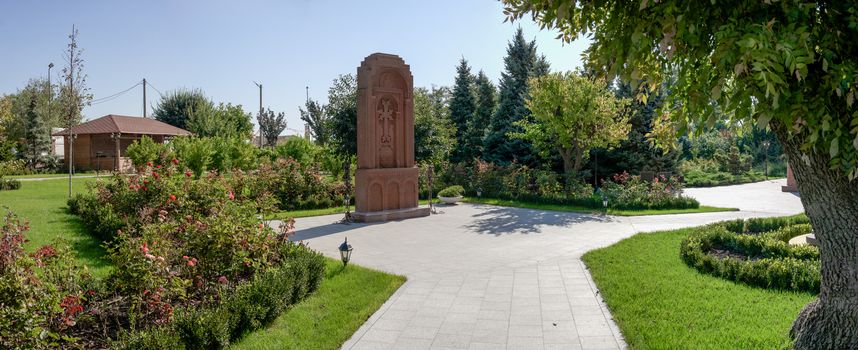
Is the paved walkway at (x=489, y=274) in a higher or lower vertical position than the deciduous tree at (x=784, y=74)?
lower

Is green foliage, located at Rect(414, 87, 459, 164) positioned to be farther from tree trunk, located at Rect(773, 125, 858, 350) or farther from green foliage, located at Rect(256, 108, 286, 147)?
green foliage, located at Rect(256, 108, 286, 147)

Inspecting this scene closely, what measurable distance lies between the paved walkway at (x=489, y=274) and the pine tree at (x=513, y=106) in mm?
9567

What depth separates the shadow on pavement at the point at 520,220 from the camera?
476 inches

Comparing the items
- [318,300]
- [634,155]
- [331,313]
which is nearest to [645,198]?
[634,155]

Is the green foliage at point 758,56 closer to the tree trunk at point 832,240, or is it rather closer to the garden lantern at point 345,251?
the tree trunk at point 832,240

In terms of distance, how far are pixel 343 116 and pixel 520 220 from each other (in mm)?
9920

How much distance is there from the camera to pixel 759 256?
8055 millimetres

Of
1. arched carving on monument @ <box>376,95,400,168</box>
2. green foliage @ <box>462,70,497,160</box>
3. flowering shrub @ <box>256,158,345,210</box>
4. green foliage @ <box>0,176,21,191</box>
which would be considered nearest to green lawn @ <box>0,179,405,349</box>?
arched carving on monument @ <box>376,95,400,168</box>

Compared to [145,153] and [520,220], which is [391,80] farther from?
[145,153]

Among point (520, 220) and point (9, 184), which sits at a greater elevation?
point (9, 184)

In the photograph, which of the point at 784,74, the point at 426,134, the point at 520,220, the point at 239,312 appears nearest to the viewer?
the point at 784,74

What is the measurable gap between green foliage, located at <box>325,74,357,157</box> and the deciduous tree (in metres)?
16.5

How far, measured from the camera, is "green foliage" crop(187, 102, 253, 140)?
37.7 meters

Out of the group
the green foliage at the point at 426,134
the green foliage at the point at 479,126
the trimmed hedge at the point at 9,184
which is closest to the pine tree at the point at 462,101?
the green foliage at the point at 479,126
